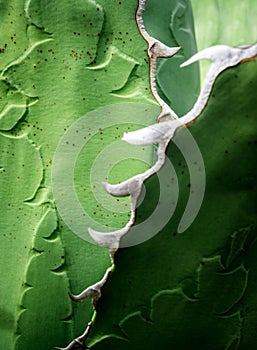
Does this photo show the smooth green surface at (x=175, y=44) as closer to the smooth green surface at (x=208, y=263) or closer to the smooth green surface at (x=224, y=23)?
the smooth green surface at (x=224, y=23)

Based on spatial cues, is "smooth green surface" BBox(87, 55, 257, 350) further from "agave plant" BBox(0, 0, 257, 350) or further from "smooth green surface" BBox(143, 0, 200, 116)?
"smooth green surface" BBox(143, 0, 200, 116)

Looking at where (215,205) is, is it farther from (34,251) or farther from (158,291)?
(34,251)

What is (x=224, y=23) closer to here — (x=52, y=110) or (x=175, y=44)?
(x=175, y=44)

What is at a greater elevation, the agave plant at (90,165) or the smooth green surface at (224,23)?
the smooth green surface at (224,23)

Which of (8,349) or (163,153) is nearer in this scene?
(163,153)

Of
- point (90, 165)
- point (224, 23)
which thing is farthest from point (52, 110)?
point (224, 23)

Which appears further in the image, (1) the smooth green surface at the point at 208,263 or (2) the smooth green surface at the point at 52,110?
(2) the smooth green surface at the point at 52,110

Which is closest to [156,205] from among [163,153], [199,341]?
[163,153]

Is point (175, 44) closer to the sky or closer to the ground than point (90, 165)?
closer to the sky

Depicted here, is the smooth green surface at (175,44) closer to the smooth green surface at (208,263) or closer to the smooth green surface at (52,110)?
the smooth green surface at (52,110)

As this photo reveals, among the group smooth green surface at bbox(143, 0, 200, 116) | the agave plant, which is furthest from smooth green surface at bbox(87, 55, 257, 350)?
smooth green surface at bbox(143, 0, 200, 116)

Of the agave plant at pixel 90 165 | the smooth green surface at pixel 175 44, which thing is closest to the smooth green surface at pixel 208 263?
the agave plant at pixel 90 165
